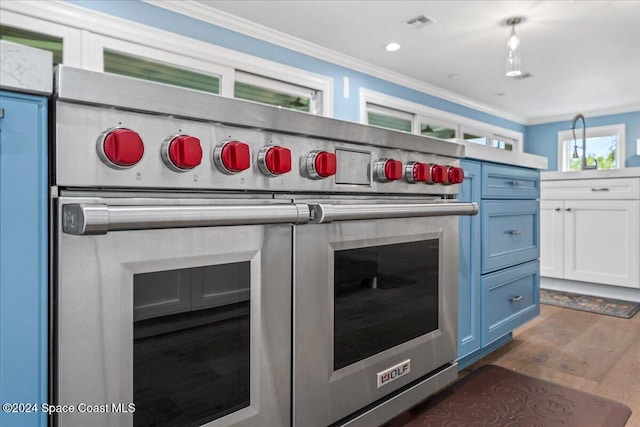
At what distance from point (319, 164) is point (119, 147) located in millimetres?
406

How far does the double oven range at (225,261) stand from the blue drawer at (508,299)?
0.85 metres

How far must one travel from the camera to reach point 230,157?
0.73 m

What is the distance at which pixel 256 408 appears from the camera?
Result: 2.59 feet

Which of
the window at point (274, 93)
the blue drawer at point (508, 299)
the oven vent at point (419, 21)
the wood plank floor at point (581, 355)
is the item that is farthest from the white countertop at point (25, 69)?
the oven vent at point (419, 21)

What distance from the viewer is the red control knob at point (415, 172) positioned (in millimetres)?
1131

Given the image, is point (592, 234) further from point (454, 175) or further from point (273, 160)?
point (273, 160)

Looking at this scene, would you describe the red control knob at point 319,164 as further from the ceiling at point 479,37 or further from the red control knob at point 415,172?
the ceiling at point 479,37

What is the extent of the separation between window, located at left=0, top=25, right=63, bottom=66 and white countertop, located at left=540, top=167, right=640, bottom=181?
3854 millimetres

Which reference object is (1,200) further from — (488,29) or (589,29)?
(589,29)

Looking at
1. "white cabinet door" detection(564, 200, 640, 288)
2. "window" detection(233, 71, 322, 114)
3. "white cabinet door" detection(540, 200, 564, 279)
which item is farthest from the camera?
"white cabinet door" detection(540, 200, 564, 279)

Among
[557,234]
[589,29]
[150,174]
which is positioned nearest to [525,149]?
[557,234]

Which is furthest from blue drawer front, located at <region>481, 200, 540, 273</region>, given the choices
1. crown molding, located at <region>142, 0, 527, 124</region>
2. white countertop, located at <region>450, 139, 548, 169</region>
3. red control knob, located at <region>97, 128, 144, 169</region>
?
crown molding, located at <region>142, 0, 527, 124</region>

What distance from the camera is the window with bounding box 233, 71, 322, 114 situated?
292 centimetres

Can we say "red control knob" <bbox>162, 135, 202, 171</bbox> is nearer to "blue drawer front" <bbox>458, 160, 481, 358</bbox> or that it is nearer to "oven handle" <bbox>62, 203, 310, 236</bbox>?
"oven handle" <bbox>62, 203, 310, 236</bbox>
